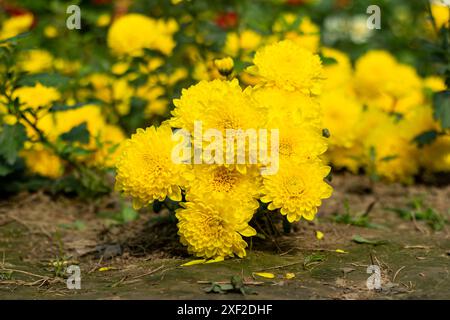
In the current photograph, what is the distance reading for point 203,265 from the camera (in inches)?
106

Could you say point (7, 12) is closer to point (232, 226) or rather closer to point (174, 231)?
point (174, 231)

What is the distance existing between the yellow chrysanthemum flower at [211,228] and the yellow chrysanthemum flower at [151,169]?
106mm

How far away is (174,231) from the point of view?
10.6ft

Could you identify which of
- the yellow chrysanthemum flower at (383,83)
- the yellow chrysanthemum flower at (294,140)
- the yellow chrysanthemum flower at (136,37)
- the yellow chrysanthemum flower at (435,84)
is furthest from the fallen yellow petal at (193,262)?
the yellow chrysanthemum flower at (435,84)

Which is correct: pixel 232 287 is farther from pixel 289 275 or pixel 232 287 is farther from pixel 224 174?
pixel 224 174

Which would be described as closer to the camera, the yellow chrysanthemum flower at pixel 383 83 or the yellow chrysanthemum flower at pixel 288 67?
the yellow chrysanthemum flower at pixel 288 67

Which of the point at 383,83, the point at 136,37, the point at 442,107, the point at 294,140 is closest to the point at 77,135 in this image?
the point at 136,37

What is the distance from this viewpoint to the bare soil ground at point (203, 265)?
8.22ft

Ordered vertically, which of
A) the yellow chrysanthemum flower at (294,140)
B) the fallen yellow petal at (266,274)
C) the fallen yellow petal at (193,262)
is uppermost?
the yellow chrysanthemum flower at (294,140)

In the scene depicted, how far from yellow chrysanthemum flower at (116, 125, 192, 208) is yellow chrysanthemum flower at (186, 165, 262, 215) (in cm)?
5

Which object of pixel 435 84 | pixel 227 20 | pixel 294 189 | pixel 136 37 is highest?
pixel 227 20

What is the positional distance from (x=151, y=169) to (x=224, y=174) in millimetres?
273

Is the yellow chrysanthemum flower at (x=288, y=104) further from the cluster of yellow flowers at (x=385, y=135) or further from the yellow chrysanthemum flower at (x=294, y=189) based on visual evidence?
the cluster of yellow flowers at (x=385, y=135)

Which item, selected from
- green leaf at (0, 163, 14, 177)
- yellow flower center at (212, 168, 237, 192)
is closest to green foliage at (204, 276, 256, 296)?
yellow flower center at (212, 168, 237, 192)
